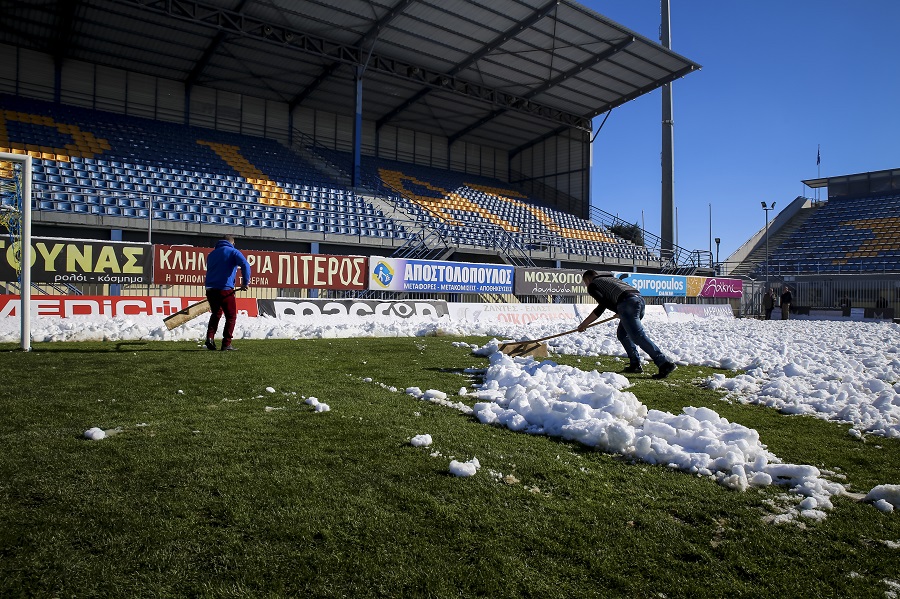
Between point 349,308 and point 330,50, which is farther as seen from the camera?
point 330,50

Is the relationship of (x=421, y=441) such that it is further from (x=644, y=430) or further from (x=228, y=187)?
(x=228, y=187)

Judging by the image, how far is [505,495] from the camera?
2.92 metres

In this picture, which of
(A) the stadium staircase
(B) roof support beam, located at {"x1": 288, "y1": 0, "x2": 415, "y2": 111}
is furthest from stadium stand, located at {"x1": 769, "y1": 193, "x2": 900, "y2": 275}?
(B) roof support beam, located at {"x1": 288, "y1": 0, "x2": 415, "y2": 111}

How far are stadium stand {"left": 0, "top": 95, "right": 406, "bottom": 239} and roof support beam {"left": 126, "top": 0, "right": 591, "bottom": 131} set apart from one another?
5.86 meters

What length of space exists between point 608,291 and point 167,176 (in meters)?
20.7

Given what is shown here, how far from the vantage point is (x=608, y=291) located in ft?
26.2

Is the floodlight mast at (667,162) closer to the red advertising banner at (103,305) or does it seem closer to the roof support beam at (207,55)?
the roof support beam at (207,55)

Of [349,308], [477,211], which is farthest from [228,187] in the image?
[477,211]

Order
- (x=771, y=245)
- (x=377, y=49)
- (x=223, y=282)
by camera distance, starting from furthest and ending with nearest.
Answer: (x=771, y=245)
(x=377, y=49)
(x=223, y=282)

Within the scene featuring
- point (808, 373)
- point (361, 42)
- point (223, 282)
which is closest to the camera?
point (808, 373)

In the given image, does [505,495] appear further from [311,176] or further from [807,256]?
[807,256]

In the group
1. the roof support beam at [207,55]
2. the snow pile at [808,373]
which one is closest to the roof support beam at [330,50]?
the roof support beam at [207,55]

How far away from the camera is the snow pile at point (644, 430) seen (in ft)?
10.5

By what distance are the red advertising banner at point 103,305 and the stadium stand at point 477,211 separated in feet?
43.5
